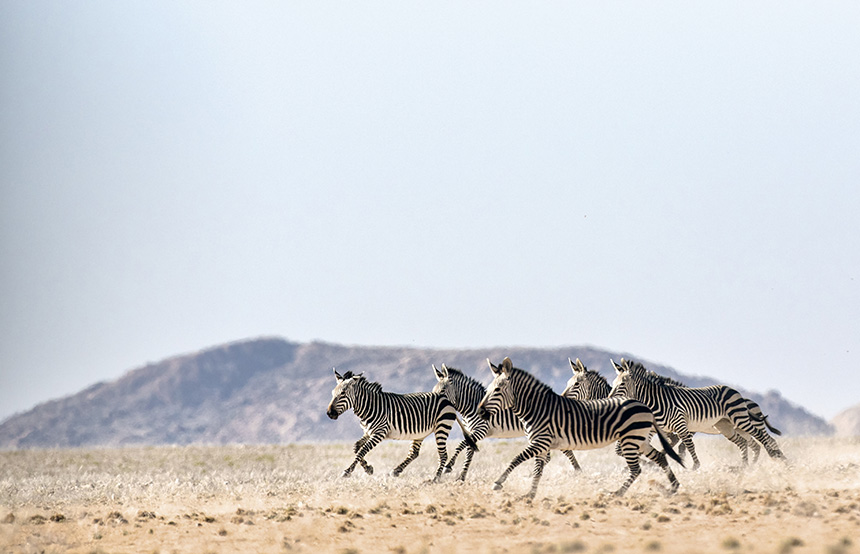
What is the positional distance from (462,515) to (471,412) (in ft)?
19.9

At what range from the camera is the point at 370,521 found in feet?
47.0

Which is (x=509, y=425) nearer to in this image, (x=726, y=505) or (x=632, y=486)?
(x=632, y=486)

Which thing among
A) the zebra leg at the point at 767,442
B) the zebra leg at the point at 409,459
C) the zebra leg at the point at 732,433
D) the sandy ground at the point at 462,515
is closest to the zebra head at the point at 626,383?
the sandy ground at the point at 462,515

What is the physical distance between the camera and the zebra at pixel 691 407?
18859 millimetres

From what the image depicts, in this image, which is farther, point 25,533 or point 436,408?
point 436,408

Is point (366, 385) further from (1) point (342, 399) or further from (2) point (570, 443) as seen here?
(2) point (570, 443)

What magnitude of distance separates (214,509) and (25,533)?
9.57ft

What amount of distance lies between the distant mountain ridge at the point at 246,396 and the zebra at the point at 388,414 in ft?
407

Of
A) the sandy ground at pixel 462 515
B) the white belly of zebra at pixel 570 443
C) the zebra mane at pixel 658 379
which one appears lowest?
the sandy ground at pixel 462 515

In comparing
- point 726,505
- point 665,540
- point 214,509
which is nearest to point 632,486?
point 726,505

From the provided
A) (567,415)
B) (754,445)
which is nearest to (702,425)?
(754,445)

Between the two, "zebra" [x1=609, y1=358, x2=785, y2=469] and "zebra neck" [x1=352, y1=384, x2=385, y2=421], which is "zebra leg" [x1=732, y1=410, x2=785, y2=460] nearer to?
"zebra" [x1=609, y1=358, x2=785, y2=469]

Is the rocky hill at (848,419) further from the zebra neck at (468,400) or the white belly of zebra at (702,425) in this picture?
the zebra neck at (468,400)

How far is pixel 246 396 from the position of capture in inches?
7121
